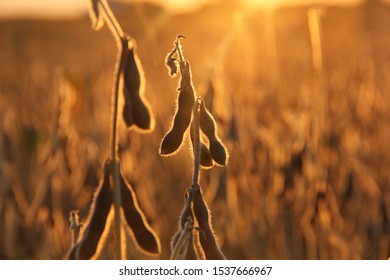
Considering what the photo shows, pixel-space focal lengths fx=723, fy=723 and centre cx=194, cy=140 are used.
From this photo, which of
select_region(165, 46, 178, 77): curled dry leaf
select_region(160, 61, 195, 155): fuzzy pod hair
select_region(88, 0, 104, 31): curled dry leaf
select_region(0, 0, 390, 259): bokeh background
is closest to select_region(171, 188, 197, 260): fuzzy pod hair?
select_region(160, 61, 195, 155): fuzzy pod hair

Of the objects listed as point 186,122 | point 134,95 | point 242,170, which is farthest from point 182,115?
point 242,170

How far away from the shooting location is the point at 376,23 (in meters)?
7.38

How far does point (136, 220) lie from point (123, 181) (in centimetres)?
8

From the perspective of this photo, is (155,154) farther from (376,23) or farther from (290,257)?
(376,23)

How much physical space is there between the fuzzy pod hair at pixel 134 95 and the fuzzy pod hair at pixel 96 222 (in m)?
0.10

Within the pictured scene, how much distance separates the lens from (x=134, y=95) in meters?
1.38

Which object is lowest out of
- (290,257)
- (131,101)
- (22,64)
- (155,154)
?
(290,257)

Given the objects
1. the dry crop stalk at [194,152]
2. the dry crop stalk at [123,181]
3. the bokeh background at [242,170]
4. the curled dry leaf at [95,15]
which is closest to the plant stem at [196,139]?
the dry crop stalk at [194,152]

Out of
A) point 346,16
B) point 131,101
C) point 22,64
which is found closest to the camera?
point 131,101
